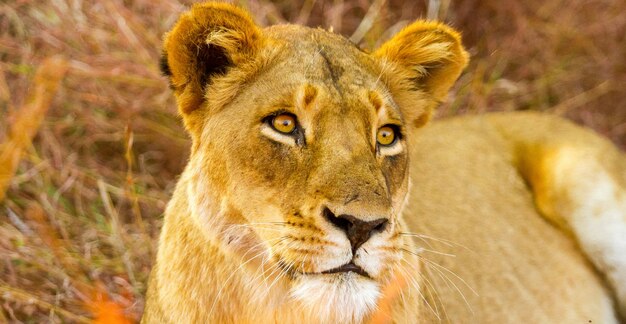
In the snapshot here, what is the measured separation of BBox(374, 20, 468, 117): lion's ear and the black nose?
96 centimetres

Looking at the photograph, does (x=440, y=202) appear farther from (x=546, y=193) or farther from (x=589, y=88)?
(x=589, y=88)

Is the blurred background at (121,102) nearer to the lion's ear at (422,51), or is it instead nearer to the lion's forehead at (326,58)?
the lion's forehead at (326,58)

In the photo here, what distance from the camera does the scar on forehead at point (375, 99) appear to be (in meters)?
2.93

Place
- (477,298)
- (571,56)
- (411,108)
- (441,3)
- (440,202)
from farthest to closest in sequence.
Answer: (571,56) < (441,3) < (440,202) < (477,298) < (411,108)

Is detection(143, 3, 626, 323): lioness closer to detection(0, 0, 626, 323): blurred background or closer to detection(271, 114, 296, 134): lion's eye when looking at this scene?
detection(271, 114, 296, 134): lion's eye

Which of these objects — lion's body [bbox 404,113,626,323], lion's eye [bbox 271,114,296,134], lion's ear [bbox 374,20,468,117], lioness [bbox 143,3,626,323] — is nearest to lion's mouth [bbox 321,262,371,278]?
lioness [bbox 143,3,626,323]

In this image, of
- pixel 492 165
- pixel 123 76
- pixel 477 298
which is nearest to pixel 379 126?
pixel 477 298

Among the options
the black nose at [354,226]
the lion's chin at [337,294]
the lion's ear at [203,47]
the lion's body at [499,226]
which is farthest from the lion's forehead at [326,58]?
the lion's body at [499,226]

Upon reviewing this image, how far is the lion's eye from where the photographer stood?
2.79 m

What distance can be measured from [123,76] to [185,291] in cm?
263

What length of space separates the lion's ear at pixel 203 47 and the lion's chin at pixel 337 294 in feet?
2.57

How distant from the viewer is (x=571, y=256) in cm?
452

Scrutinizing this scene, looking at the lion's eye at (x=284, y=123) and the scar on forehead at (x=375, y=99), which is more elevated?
the scar on forehead at (x=375, y=99)

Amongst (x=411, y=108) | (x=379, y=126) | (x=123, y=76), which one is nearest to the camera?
(x=379, y=126)
